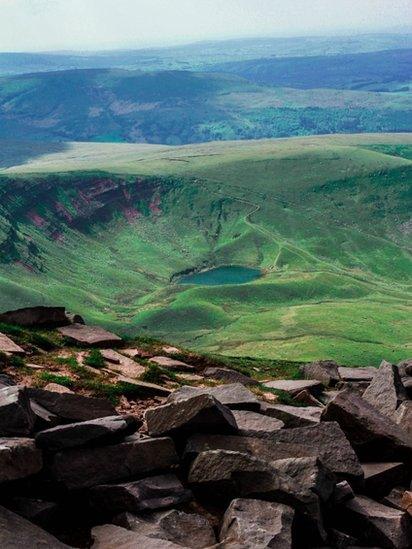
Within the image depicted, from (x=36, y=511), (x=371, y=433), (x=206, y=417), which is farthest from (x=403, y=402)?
(x=36, y=511)

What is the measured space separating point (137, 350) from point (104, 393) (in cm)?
1083

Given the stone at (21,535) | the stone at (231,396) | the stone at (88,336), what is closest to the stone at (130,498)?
the stone at (21,535)

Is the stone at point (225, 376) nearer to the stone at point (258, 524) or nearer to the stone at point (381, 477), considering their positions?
the stone at point (381, 477)

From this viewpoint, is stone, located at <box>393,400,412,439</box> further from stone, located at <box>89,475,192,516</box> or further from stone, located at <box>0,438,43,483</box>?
stone, located at <box>0,438,43,483</box>

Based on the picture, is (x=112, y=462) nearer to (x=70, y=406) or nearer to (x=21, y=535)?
(x=70, y=406)

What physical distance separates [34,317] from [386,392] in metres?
18.0

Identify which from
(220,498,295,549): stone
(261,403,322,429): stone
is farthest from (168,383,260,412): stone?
(220,498,295,549): stone

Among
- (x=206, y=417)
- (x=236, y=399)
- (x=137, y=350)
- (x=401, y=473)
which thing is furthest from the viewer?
(x=137, y=350)

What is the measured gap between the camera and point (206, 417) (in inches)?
747

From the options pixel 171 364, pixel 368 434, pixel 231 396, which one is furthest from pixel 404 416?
pixel 171 364

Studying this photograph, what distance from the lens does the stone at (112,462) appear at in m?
16.6

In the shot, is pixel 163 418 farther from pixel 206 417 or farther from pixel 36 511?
pixel 36 511

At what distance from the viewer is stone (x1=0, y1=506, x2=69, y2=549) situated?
13.9 metres

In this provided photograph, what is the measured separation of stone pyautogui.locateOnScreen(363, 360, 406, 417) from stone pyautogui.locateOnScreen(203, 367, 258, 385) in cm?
712
